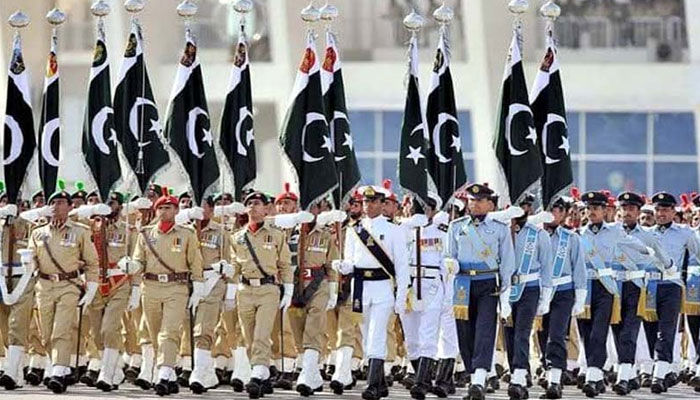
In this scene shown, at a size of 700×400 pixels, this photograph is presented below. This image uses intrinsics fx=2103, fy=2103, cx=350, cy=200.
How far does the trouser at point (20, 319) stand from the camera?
1962 cm

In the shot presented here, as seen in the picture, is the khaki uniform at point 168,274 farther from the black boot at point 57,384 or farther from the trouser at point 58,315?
the black boot at point 57,384

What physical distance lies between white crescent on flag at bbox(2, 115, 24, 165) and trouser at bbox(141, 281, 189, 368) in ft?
7.23

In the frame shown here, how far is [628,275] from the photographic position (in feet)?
67.2

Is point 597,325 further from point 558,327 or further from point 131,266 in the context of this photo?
point 131,266

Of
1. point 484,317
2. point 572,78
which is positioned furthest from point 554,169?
point 572,78

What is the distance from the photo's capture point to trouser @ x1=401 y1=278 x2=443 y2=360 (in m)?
18.9

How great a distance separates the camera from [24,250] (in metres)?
19.6

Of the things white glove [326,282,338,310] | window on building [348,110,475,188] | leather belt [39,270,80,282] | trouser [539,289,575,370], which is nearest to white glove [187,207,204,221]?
leather belt [39,270,80,282]

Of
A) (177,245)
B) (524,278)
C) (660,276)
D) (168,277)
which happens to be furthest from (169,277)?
(660,276)

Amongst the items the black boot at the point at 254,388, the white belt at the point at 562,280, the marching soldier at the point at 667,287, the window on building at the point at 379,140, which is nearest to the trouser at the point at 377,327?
the black boot at the point at 254,388

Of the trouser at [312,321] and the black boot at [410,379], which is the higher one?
the trouser at [312,321]

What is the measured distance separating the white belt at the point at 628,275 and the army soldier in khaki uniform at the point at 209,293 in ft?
12.6

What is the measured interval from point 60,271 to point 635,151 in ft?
72.7

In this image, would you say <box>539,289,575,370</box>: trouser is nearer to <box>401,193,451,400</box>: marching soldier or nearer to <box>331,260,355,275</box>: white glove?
<box>401,193,451,400</box>: marching soldier
